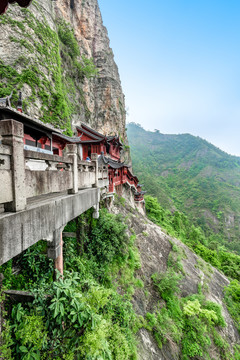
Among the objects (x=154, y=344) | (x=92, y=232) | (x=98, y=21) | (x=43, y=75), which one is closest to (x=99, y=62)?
(x=98, y=21)

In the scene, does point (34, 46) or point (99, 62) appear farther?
point (99, 62)

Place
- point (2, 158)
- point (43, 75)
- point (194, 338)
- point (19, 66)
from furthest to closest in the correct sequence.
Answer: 1. point (43, 75)
2. point (19, 66)
3. point (194, 338)
4. point (2, 158)

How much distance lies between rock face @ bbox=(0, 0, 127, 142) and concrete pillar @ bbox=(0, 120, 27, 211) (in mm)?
12718

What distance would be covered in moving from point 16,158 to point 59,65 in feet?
71.5

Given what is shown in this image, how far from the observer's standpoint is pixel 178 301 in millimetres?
9492

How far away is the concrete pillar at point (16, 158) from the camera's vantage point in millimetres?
1968

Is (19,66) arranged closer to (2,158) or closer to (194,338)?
(2,158)

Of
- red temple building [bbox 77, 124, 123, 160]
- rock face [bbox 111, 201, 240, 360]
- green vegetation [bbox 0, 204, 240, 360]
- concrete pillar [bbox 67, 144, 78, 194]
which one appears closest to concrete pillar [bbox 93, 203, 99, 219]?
green vegetation [bbox 0, 204, 240, 360]

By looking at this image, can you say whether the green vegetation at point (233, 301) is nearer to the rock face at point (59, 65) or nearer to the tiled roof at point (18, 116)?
the tiled roof at point (18, 116)

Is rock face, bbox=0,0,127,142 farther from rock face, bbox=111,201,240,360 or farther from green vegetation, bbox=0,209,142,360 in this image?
rock face, bbox=111,201,240,360

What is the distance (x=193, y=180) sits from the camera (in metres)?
65.6

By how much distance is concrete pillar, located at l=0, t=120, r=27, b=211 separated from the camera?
1.97 metres

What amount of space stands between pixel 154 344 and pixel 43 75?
2194cm

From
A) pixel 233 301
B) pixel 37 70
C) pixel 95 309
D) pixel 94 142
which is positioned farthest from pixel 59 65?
pixel 233 301
